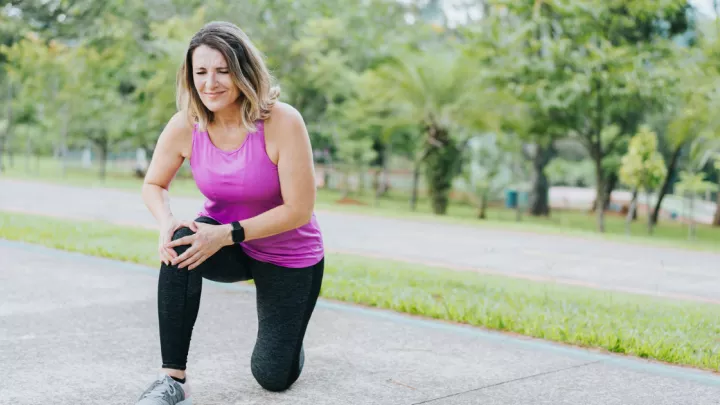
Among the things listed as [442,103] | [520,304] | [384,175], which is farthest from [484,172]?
[520,304]

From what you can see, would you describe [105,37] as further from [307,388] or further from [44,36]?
[307,388]

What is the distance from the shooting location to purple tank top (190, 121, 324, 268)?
3.18 metres

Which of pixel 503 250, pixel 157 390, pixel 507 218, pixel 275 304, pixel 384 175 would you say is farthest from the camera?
pixel 384 175

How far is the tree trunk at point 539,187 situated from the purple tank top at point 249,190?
2278 cm

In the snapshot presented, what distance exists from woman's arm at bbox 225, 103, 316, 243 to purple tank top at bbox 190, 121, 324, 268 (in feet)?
0.20

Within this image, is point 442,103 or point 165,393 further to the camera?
point 442,103

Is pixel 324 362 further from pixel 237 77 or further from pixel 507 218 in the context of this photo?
pixel 507 218

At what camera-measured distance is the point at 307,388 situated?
3.54m

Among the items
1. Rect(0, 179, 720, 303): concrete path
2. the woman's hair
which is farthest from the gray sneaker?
Rect(0, 179, 720, 303): concrete path

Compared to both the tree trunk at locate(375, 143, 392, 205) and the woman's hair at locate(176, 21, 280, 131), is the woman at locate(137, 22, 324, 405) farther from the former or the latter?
the tree trunk at locate(375, 143, 392, 205)

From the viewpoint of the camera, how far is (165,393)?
9.86ft

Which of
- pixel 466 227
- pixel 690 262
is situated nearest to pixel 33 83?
pixel 466 227

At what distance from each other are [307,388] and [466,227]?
10988 mm

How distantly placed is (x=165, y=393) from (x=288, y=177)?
90 centimetres
